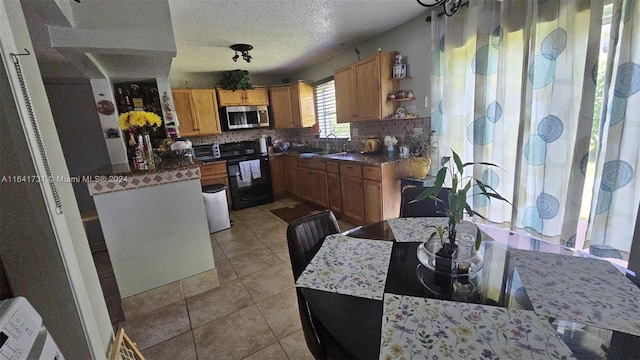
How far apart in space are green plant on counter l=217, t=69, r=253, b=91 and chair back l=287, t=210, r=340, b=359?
3.79 metres

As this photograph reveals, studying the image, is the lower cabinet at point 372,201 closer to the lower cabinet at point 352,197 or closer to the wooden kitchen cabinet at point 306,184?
the lower cabinet at point 352,197

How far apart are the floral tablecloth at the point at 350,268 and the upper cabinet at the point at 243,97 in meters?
3.94

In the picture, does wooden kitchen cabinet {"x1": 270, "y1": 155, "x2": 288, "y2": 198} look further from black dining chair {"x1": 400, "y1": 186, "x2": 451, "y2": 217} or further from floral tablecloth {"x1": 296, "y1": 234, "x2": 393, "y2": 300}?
floral tablecloth {"x1": 296, "y1": 234, "x2": 393, "y2": 300}

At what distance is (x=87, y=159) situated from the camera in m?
3.15

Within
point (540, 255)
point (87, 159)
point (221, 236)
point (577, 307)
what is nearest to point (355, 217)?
point (221, 236)

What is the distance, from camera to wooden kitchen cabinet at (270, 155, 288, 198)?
476cm

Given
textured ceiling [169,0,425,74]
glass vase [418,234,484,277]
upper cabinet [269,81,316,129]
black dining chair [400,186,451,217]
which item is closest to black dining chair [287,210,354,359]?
glass vase [418,234,484,277]

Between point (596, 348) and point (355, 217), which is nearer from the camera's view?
point (596, 348)

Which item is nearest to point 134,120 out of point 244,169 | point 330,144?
point 244,169

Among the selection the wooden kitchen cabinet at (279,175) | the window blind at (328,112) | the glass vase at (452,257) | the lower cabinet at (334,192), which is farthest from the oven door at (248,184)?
the glass vase at (452,257)

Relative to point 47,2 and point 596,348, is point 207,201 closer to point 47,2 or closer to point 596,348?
point 47,2

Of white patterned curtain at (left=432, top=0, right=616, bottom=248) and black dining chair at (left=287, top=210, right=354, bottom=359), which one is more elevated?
white patterned curtain at (left=432, top=0, right=616, bottom=248)

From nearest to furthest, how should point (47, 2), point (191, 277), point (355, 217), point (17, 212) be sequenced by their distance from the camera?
point (17, 212) < point (47, 2) < point (191, 277) < point (355, 217)

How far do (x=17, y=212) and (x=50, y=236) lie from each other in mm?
108
